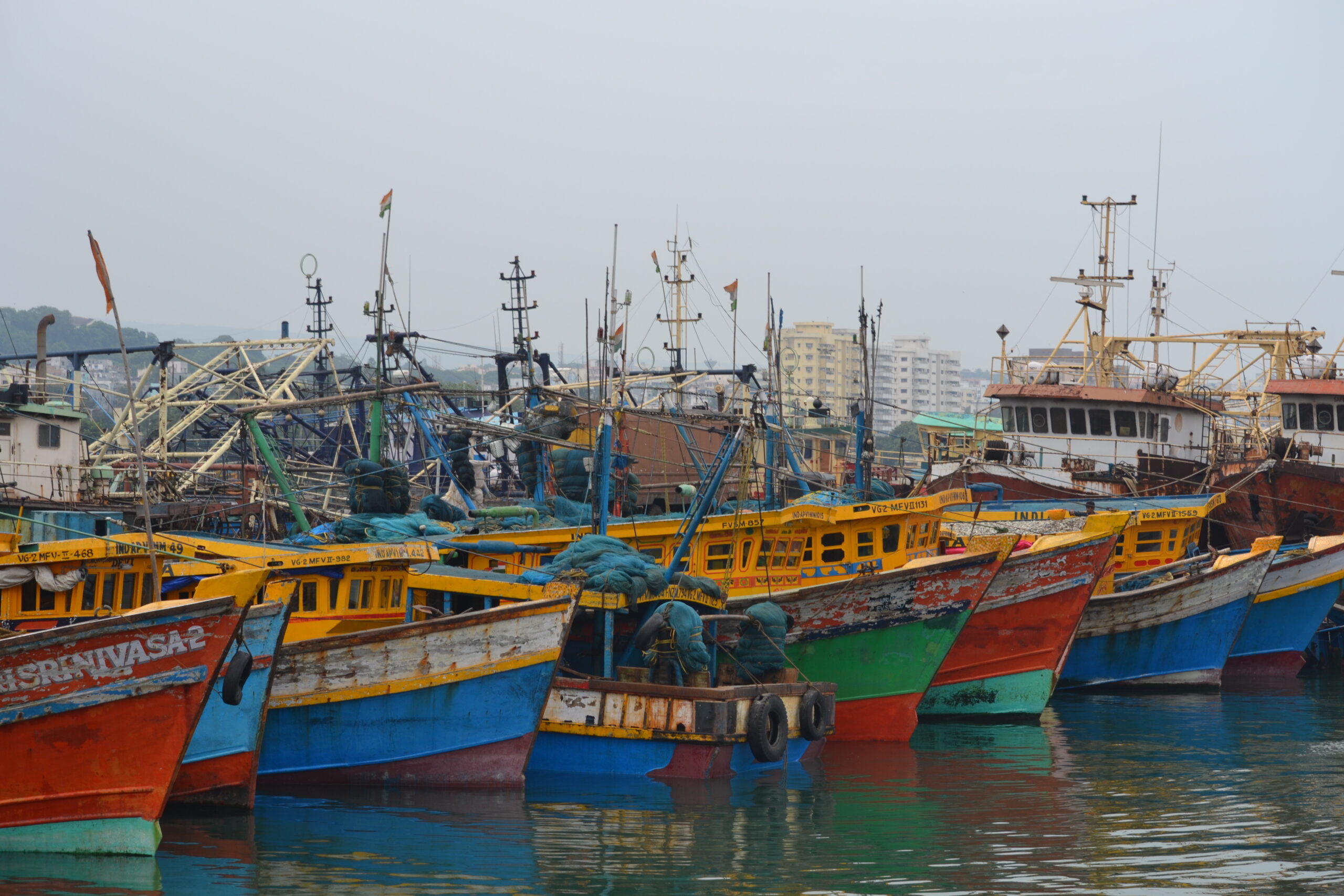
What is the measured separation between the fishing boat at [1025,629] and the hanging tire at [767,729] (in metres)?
5.97

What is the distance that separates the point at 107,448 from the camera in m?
42.7

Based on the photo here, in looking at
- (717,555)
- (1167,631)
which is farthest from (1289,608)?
(717,555)

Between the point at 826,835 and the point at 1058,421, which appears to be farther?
the point at 1058,421

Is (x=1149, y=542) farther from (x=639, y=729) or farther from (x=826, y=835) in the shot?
(x=826, y=835)

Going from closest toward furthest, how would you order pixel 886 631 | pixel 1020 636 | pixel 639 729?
pixel 639 729
pixel 886 631
pixel 1020 636

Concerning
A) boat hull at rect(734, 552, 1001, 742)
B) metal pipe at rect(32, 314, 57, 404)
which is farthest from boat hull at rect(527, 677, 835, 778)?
metal pipe at rect(32, 314, 57, 404)

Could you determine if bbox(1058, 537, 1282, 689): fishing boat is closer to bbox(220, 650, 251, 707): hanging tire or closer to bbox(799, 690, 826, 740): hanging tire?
bbox(799, 690, 826, 740): hanging tire

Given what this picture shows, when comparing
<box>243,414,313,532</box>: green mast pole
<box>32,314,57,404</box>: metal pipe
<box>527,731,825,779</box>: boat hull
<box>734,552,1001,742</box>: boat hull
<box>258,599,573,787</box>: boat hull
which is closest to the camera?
<box>258,599,573,787</box>: boat hull

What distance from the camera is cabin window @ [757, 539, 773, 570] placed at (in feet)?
80.6

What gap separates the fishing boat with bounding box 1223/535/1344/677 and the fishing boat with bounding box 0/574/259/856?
2403 cm

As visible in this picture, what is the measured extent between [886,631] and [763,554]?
7.80ft

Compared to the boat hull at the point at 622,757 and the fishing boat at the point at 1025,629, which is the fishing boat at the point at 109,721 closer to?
the boat hull at the point at 622,757

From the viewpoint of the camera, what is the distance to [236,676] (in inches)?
595

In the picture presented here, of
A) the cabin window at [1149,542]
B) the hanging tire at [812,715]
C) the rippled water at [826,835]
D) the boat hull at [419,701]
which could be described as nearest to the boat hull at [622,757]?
the rippled water at [826,835]
